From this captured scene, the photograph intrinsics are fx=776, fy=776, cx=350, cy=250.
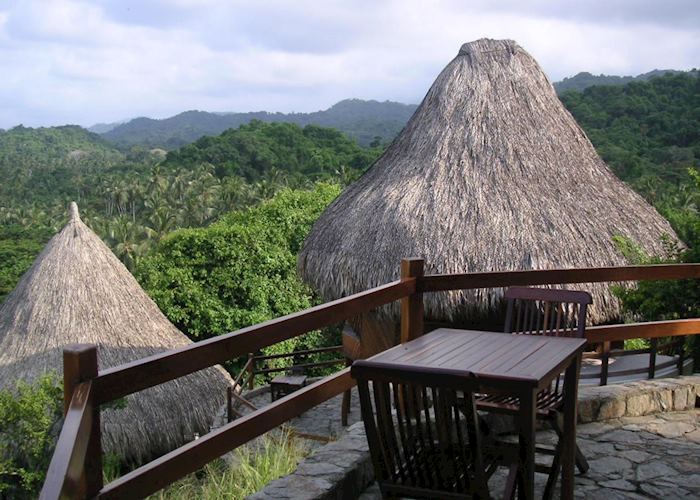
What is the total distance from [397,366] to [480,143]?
7.57m

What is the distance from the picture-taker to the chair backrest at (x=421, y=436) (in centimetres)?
239

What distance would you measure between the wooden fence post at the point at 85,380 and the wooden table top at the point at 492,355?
0.87m

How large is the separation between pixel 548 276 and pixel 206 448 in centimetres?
269

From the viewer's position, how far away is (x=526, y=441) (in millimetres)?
2701

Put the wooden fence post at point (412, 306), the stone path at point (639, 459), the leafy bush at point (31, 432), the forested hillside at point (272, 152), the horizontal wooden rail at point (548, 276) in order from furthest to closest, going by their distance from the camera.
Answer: the forested hillside at point (272, 152)
the leafy bush at point (31, 432)
the horizontal wooden rail at point (548, 276)
the wooden fence post at point (412, 306)
the stone path at point (639, 459)

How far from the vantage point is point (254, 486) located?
462 cm

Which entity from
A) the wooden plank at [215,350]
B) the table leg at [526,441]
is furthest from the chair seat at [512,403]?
the wooden plank at [215,350]

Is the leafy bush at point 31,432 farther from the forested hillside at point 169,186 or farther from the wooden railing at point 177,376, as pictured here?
the forested hillside at point 169,186

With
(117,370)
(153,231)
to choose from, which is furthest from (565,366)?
(153,231)

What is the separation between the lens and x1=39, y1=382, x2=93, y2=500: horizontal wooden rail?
2014mm

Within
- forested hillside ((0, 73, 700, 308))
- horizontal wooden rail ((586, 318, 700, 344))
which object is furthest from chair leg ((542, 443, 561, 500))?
forested hillside ((0, 73, 700, 308))

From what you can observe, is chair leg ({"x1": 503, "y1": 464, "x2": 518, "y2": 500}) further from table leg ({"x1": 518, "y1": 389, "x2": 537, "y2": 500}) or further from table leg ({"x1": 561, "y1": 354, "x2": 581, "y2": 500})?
table leg ({"x1": 561, "y1": 354, "x2": 581, "y2": 500})

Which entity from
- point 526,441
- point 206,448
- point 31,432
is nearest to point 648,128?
point 31,432

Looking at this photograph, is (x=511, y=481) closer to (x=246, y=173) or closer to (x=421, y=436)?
(x=421, y=436)
